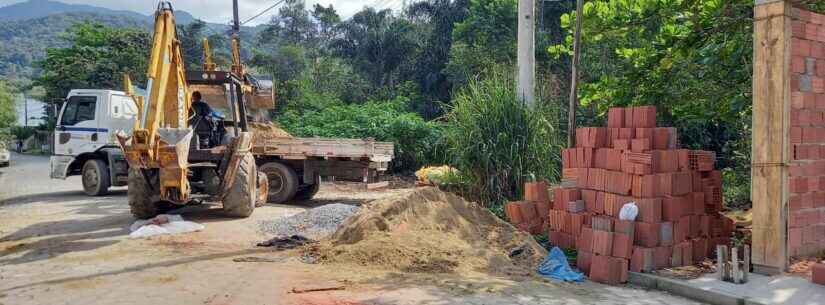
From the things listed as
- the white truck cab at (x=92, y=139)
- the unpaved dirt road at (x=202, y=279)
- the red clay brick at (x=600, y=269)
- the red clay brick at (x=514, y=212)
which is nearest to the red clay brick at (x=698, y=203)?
the red clay brick at (x=600, y=269)

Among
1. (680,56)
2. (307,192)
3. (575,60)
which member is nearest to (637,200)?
(680,56)

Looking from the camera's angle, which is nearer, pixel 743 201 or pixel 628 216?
pixel 628 216

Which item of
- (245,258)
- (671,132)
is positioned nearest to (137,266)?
(245,258)

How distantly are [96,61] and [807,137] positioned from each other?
3506 cm

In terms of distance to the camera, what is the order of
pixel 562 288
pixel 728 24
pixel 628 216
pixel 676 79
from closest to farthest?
pixel 562 288 → pixel 628 216 → pixel 728 24 → pixel 676 79

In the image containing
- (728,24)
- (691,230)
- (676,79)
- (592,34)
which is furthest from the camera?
(592,34)

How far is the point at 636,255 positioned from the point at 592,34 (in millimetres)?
4072

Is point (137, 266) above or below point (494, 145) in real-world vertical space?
below

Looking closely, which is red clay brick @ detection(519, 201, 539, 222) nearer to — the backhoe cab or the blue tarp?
the blue tarp

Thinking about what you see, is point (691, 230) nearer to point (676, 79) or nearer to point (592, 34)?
point (676, 79)

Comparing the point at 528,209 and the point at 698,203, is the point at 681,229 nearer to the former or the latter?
the point at 698,203

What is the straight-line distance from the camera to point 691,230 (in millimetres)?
7148

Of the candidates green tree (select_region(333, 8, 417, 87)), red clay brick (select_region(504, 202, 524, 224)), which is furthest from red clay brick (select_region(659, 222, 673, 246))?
green tree (select_region(333, 8, 417, 87))

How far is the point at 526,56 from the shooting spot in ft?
36.8
